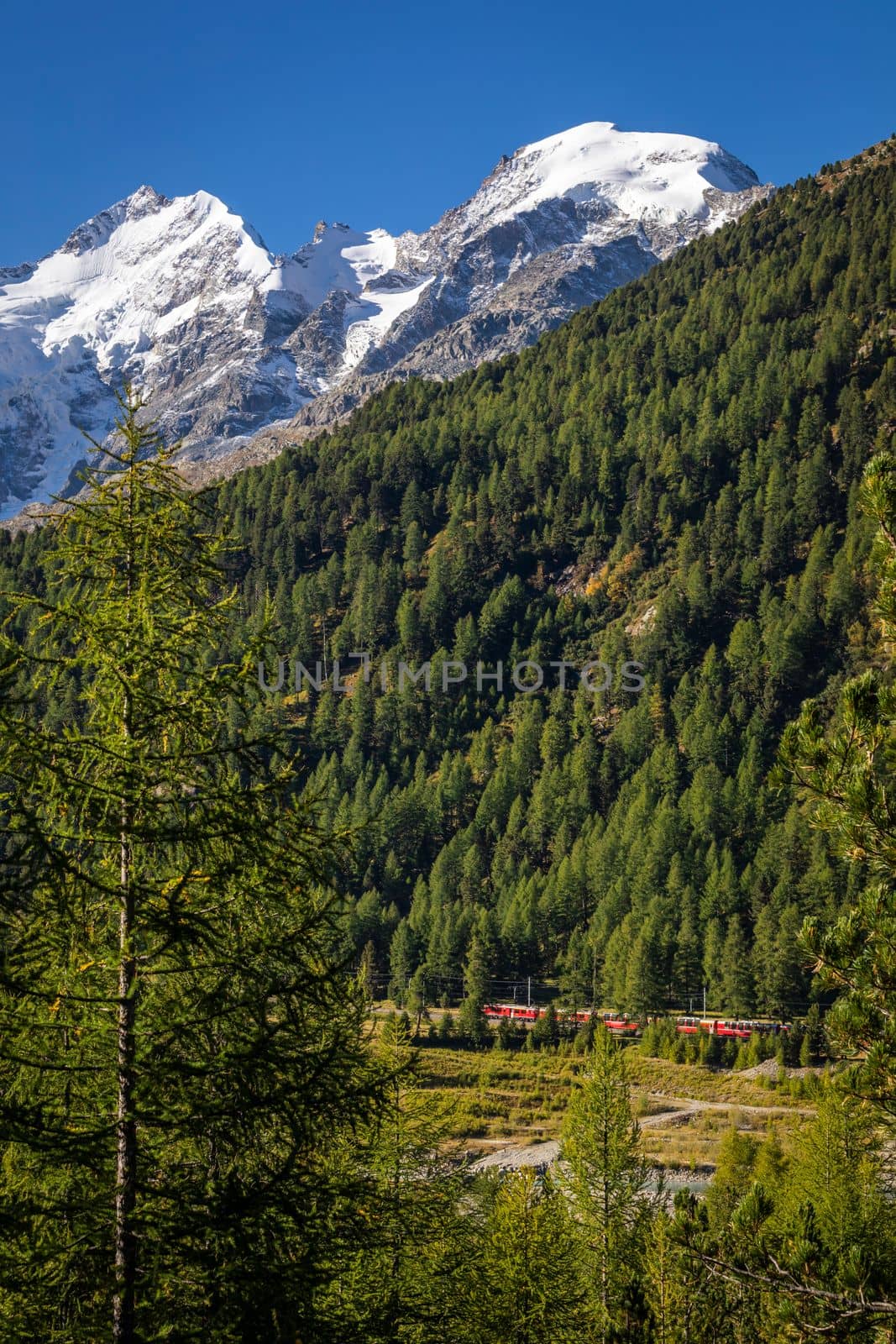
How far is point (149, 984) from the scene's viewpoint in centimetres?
838

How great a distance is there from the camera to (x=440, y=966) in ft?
325

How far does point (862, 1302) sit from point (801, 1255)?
0.85m

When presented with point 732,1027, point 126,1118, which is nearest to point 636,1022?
point 732,1027

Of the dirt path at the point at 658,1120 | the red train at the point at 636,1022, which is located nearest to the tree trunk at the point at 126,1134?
the dirt path at the point at 658,1120

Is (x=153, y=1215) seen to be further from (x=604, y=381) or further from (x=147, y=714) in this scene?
(x=604, y=381)

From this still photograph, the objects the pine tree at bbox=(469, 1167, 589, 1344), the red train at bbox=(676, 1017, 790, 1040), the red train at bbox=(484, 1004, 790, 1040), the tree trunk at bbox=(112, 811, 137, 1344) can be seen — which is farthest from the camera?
the red train at bbox=(484, 1004, 790, 1040)

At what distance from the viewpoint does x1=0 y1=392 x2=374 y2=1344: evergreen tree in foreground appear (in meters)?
7.49

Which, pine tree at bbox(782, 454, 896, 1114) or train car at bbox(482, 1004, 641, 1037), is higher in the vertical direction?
pine tree at bbox(782, 454, 896, 1114)

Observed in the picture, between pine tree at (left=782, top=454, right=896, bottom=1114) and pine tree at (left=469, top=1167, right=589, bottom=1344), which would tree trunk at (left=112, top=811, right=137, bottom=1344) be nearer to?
pine tree at (left=782, top=454, right=896, bottom=1114)

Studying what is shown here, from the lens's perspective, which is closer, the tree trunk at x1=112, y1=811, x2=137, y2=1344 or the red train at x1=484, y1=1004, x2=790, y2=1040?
the tree trunk at x1=112, y1=811, x2=137, y2=1344

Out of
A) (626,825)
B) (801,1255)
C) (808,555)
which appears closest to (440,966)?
(626,825)

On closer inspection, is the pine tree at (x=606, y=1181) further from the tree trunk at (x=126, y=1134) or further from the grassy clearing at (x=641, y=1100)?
the grassy clearing at (x=641, y=1100)

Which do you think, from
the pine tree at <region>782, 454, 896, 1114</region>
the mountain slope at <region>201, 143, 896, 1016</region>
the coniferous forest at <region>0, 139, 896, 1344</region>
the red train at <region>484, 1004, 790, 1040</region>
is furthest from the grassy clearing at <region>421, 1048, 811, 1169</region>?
the pine tree at <region>782, 454, 896, 1114</region>

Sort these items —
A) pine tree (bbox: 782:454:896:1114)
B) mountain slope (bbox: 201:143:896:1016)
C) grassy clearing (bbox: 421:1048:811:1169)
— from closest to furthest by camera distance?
pine tree (bbox: 782:454:896:1114)
grassy clearing (bbox: 421:1048:811:1169)
mountain slope (bbox: 201:143:896:1016)
